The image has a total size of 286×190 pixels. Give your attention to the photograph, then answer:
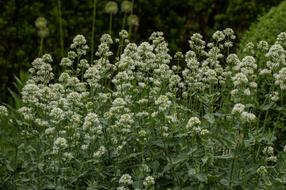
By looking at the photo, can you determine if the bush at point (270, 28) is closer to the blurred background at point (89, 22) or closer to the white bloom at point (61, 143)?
the blurred background at point (89, 22)

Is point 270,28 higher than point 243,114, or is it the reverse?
point 270,28

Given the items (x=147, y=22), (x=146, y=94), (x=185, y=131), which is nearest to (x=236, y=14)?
(x=147, y=22)

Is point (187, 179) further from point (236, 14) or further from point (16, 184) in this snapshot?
point (236, 14)

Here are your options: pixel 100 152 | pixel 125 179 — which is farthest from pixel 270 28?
pixel 125 179

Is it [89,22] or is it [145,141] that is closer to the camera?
[145,141]

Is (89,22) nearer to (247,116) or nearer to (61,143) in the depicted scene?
(61,143)

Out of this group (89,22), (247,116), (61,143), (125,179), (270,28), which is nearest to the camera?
(247,116)

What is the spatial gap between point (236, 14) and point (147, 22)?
3.13 ft

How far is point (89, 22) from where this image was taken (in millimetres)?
8758

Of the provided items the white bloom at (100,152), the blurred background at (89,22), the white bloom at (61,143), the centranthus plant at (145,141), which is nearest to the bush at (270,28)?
the blurred background at (89,22)

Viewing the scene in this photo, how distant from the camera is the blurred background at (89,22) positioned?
334 inches

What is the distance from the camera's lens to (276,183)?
408cm

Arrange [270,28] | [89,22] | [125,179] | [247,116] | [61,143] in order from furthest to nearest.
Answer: [89,22] → [270,28] → [61,143] → [125,179] → [247,116]

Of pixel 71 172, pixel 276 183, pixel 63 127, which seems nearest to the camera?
pixel 276 183
